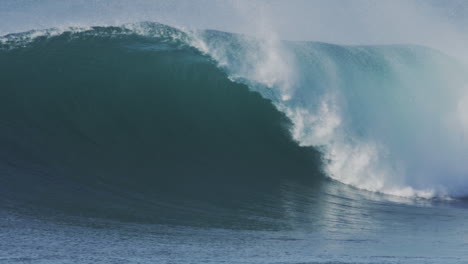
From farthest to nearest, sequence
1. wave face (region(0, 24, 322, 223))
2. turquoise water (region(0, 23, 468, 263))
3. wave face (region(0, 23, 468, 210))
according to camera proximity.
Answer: wave face (region(0, 23, 468, 210))
wave face (region(0, 24, 322, 223))
turquoise water (region(0, 23, 468, 263))

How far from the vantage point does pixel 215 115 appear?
12867 millimetres

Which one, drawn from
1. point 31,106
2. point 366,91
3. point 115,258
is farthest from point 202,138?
point 115,258

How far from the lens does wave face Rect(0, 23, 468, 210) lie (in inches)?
385

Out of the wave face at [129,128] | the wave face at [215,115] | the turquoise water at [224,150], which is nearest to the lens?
the turquoise water at [224,150]

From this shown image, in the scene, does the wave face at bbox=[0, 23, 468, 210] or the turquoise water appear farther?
the wave face at bbox=[0, 23, 468, 210]

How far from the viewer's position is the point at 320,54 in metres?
15.5

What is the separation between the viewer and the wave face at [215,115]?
978 cm

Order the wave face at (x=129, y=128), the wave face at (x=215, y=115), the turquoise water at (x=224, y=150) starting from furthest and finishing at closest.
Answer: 1. the wave face at (x=215, y=115)
2. the wave face at (x=129, y=128)
3. the turquoise water at (x=224, y=150)

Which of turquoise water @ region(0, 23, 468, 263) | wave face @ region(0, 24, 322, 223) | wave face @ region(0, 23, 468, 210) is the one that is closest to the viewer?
turquoise water @ region(0, 23, 468, 263)

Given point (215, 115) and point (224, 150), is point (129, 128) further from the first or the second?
point (215, 115)

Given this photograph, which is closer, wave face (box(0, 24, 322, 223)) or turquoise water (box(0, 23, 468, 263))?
turquoise water (box(0, 23, 468, 263))

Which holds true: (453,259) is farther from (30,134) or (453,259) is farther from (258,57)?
(258,57)

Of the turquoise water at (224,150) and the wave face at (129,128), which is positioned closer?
the turquoise water at (224,150)

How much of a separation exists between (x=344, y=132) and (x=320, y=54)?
3612 mm
